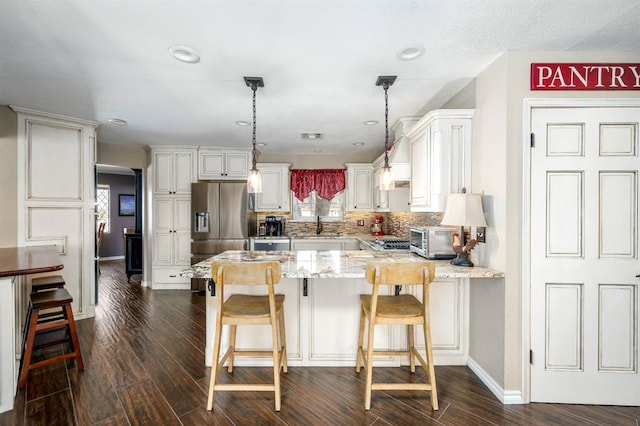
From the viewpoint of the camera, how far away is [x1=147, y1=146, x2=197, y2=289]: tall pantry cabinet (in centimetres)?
485

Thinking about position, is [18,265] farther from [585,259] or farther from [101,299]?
[585,259]

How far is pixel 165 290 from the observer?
480cm

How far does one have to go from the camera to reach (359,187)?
17.5 ft

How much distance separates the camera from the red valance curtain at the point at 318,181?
542 cm

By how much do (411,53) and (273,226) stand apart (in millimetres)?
3894

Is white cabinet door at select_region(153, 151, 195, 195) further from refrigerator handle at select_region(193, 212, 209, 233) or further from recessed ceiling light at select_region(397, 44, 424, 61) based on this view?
recessed ceiling light at select_region(397, 44, 424, 61)

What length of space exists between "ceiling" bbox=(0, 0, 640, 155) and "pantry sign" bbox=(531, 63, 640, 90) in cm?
12

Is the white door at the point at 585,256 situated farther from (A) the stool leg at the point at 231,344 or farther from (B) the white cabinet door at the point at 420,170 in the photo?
(A) the stool leg at the point at 231,344

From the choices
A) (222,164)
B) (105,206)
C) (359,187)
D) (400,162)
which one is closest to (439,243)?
(400,162)

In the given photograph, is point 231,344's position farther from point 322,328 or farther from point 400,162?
point 400,162

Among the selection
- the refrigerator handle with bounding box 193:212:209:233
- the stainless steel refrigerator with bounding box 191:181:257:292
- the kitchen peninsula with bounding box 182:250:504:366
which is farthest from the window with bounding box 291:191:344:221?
the kitchen peninsula with bounding box 182:250:504:366

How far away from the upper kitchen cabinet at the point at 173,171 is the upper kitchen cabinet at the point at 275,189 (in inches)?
46.1

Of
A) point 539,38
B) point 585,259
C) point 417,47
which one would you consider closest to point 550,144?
point 539,38

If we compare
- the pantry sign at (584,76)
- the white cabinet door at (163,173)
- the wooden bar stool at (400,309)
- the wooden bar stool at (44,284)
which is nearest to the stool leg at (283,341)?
the wooden bar stool at (400,309)
